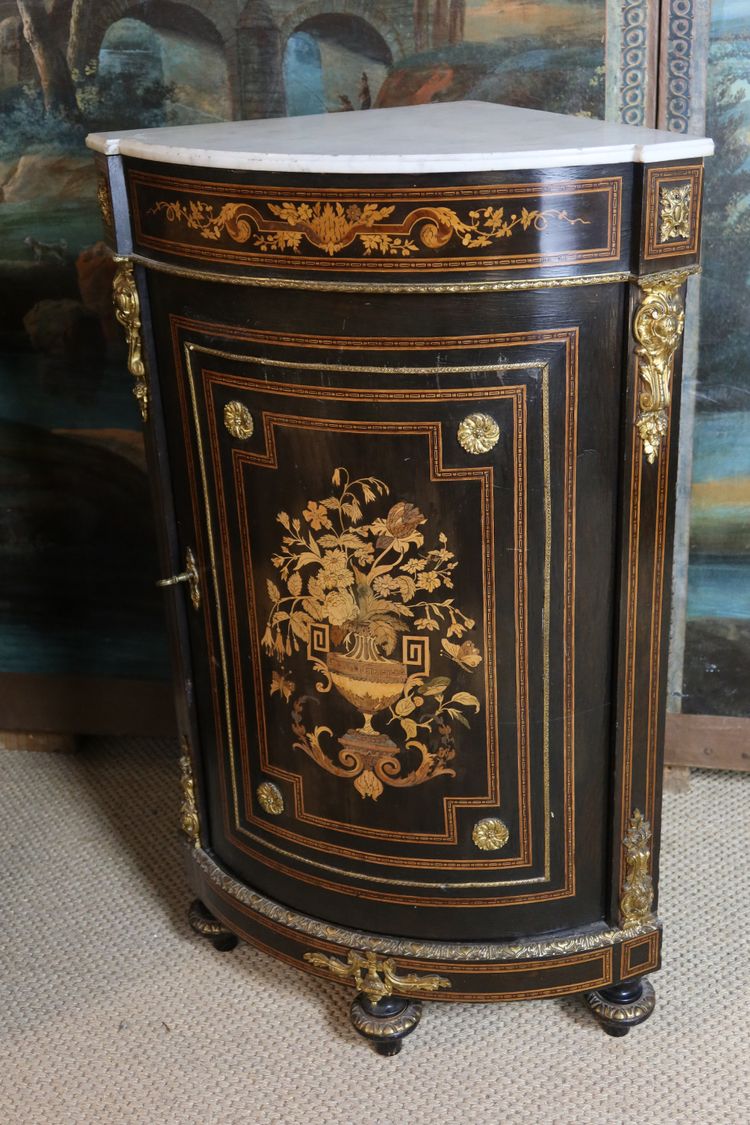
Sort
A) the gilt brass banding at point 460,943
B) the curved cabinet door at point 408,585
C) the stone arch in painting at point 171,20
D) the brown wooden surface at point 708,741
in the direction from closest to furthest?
the curved cabinet door at point 408,585 → the gilt brass banding at point 460,943 → the stone arch in painting at point 171,20 → the brown wooden surface at point 708,741

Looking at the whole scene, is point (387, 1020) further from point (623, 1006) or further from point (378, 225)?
point (378, 225)

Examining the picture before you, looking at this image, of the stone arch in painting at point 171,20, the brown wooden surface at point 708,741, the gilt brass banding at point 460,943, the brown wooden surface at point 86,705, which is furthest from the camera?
the brown wooden surface at point 86,705

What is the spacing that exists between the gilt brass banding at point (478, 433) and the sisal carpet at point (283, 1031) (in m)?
0.81

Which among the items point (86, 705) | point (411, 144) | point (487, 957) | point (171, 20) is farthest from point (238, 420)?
point (86, 705)

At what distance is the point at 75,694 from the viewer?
2281mm

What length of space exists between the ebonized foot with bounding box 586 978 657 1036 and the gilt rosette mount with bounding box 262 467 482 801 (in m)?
0.41

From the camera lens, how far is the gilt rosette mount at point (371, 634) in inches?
53.6

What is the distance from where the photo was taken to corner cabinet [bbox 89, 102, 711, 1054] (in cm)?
123

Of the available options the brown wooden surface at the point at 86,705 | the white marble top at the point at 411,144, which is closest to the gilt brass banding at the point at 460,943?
the brown wooden surface at the point at 86,705

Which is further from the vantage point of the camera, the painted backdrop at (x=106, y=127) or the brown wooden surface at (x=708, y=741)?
the brown wooden surface at (x=708, y=741)

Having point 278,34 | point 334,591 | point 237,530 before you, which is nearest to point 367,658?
point 334,591

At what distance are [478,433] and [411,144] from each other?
0.95 ft

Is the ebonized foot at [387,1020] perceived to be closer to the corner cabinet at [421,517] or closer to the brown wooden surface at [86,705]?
the corner cabinet at [421,517]

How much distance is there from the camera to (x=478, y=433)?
1295 mm
